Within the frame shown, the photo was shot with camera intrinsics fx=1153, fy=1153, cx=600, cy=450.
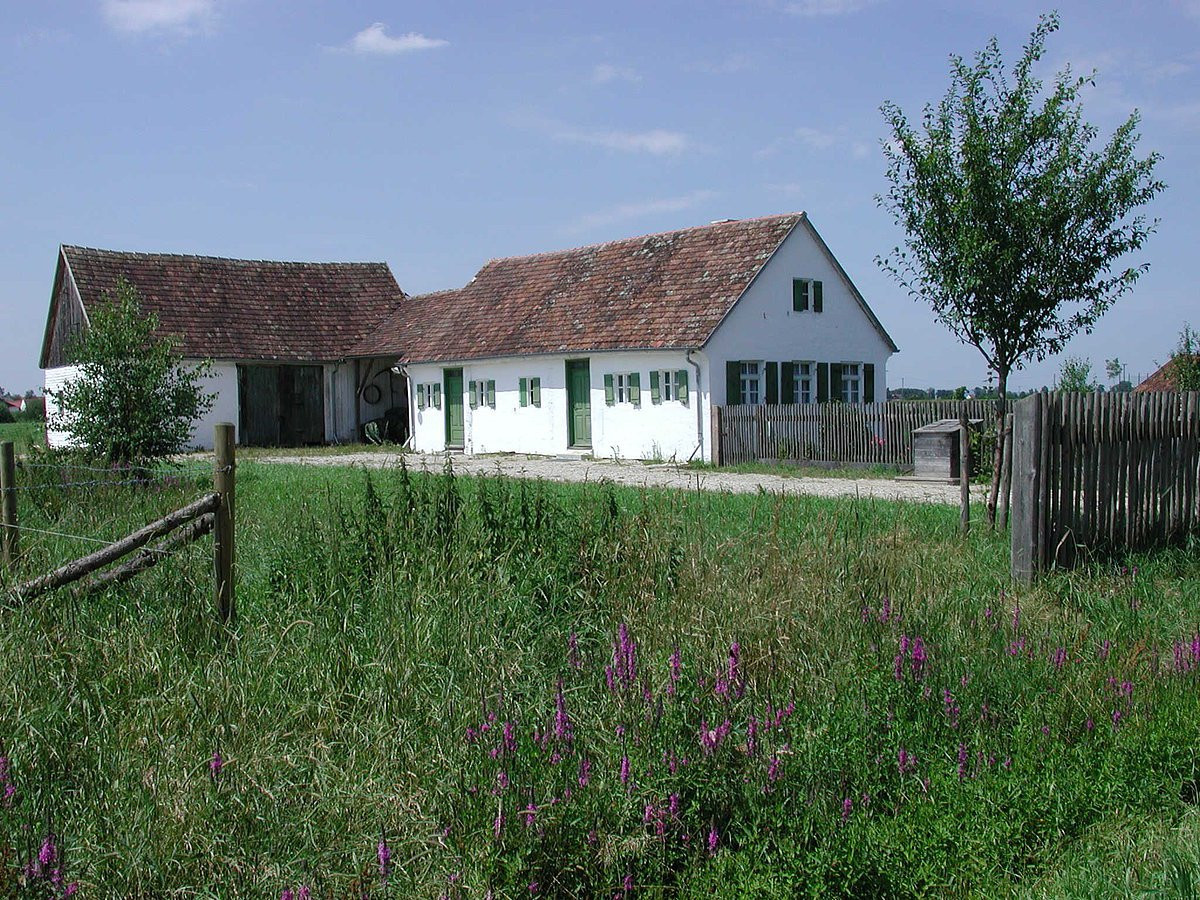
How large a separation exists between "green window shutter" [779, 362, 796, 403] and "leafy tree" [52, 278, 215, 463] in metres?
15.1

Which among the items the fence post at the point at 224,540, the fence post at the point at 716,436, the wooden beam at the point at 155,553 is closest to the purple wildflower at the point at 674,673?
the fence post at the point at 224,540

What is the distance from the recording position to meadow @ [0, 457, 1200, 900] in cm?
439

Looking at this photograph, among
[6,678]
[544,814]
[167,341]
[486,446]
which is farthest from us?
[486,446]

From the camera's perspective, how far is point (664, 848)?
4.51 metres

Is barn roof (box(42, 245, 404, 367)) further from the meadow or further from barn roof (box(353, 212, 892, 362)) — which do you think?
the meadow

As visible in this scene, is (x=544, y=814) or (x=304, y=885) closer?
(x=304, y=885)

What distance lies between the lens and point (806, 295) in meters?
28.8

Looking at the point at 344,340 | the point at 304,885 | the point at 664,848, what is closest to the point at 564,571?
the point at 664,848

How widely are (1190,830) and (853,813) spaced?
1.38 meters

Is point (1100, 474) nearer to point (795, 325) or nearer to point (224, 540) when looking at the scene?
point (224, 540)

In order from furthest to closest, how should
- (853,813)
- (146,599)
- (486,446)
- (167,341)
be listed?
1. (486,446)
2. (167,341)
3. (146,599)
4. (853,813)

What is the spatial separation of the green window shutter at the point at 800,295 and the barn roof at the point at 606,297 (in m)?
1.24

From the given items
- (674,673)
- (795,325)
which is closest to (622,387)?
(795,325)

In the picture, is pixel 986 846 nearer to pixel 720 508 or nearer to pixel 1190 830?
pixel 1190 830
